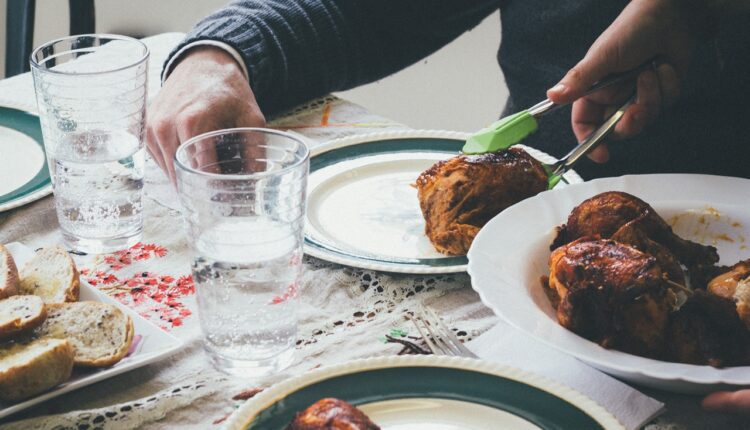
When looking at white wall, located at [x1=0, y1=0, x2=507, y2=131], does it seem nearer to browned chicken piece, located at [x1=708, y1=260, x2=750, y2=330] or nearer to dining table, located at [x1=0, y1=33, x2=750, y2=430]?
dining table, located at [x1=0, y1=33, x2=750, y2=430]

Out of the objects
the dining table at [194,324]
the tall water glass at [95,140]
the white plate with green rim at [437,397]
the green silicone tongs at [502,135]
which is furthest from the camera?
the green silicone tongs at [502,135]

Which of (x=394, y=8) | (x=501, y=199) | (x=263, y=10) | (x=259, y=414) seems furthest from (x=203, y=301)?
(x=394, y=8)

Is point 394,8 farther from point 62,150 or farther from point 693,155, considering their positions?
point 62,150

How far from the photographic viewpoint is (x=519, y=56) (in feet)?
6.09

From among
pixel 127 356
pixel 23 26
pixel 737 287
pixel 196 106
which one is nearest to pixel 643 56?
pixel 737 287

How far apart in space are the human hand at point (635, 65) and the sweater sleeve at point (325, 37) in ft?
1.68

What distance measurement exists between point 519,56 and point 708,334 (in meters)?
1.09

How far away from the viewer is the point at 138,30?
14.3 feet

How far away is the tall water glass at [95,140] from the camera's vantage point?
43.1 inches

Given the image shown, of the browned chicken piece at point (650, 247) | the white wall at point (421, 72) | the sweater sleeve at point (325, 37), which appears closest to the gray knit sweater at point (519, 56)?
the sweater sleeve at point (325, 37)

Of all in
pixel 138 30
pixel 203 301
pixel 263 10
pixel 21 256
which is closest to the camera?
pixel 203 301

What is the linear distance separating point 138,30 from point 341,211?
3.36 meters

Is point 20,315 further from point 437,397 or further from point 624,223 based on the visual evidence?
point 624,223

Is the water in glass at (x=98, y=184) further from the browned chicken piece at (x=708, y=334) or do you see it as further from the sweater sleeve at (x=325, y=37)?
the browned chicken piece at (x=708, y=334)
